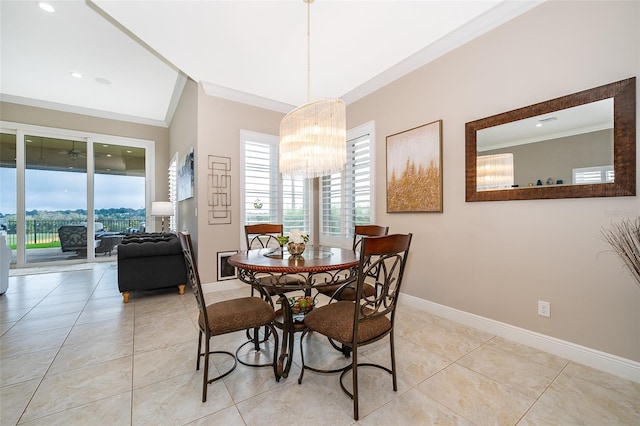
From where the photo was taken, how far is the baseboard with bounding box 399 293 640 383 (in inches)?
68.3

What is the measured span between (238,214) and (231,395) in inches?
105

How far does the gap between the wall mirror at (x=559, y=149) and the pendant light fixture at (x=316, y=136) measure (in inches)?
50.1

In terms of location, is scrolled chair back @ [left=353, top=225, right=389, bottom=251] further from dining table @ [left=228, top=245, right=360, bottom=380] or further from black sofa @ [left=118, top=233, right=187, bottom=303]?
black sofa @ [left=118, top=233, right=187, bottom=303]

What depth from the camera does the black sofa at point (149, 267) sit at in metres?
3.24

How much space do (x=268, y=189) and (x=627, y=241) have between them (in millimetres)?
3812

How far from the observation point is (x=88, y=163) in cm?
550

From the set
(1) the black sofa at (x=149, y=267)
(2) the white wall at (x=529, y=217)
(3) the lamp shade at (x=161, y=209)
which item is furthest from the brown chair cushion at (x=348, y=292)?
(3) the lamp shade at (x=161, y=209)

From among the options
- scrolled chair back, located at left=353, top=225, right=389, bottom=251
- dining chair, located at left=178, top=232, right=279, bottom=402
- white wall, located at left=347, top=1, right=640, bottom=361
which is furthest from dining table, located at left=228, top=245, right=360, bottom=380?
white wall, located at left=347, top=1, right=640, bottom=361

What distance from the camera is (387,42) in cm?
274

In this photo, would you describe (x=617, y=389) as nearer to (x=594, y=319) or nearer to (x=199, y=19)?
(x=594, y=319)

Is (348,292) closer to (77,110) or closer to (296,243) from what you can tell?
(296,243)

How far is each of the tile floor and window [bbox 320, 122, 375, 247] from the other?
172 centimetres

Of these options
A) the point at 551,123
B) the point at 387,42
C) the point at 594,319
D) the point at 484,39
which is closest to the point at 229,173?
the point at 387,42

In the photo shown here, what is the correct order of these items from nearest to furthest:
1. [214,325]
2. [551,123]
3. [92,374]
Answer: [214,325] < [92,374] < [551,123]
